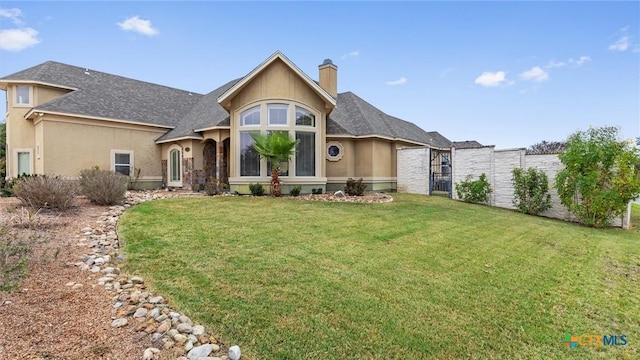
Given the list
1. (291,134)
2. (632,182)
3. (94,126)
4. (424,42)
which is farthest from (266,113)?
(632,182)

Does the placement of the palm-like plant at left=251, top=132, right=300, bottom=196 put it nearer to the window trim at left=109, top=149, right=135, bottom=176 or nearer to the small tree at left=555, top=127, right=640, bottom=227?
the window trim at left=109, top=149, right=135, bottom=176

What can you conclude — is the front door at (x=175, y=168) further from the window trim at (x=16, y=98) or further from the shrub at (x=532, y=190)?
the shrub at (x=532, y=190)

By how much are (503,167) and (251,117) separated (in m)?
11.7

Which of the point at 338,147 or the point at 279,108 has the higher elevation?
the point at 279,108

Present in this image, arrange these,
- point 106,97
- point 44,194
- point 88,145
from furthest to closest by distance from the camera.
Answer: point 106,97 → point 88,145 → point 44,194

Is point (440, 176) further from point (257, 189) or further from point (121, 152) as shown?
point (121, 152)

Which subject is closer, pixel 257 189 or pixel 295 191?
pixel 257 189

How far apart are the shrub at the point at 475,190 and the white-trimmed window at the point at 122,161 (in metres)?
17.6

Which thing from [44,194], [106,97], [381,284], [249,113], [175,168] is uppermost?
[106,97]

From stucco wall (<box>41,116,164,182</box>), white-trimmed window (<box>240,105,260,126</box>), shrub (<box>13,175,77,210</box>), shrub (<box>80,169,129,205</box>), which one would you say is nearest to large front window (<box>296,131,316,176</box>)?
white-trimmed window (<box>240,105,260,126</box>)

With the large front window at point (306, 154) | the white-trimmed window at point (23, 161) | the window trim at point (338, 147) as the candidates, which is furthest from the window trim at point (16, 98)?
the window trim at point (338, 147)

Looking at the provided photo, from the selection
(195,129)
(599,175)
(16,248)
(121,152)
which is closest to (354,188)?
(195,129)

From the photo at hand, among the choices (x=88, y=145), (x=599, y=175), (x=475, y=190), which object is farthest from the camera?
(x=88, y=145)

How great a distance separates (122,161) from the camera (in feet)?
55.6
